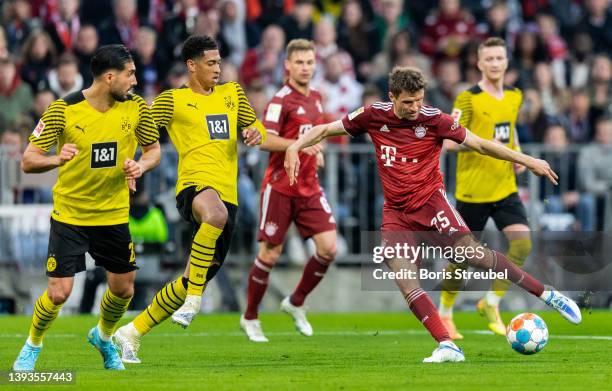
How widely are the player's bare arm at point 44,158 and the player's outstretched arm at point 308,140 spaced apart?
2.22m

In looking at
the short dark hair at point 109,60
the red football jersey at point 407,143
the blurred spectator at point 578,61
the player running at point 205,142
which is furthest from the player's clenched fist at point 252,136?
the blurred spectator at point 578,61

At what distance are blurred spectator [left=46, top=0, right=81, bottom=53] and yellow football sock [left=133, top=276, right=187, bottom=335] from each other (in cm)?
1022

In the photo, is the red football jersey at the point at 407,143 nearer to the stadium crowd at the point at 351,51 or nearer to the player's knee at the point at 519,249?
the player's knee at the point at 519,249

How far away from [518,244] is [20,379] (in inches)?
244

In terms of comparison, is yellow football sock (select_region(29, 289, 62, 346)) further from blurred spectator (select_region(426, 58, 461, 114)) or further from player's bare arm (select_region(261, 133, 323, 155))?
blurred spectator (select_region(426, 58, 461, 114))

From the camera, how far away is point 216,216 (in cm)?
1168

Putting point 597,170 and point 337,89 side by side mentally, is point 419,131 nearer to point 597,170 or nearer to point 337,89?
point 597,170

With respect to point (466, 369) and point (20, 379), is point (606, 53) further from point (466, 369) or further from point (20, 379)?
point (20, 379)

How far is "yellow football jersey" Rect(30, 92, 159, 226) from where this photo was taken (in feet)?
35.0

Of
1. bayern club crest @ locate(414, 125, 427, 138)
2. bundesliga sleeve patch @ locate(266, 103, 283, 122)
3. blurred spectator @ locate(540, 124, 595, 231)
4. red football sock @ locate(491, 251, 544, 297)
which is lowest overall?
blurred spectator @ locate(540, 124, 595, 231)

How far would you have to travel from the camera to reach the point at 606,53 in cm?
2409

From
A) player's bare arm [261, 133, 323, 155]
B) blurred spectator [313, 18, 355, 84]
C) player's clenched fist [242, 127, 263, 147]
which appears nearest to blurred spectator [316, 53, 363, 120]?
blurred spectator [313, 18, 355, 84]

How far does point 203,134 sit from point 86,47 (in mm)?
9244

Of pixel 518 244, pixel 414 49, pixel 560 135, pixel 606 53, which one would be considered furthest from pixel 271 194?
pixel 606 53
